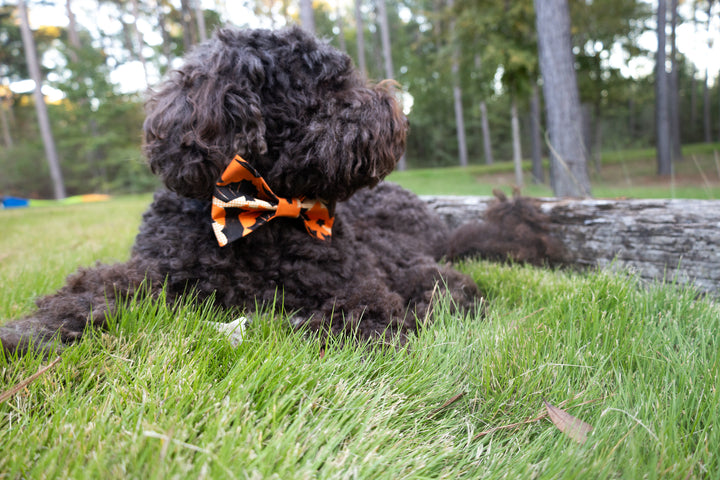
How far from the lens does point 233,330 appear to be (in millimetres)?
1664

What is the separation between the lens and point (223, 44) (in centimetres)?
220

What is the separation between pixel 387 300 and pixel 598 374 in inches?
41.1

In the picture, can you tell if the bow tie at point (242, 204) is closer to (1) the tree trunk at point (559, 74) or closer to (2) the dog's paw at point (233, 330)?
(2) the dog's paw at point (233, 330)

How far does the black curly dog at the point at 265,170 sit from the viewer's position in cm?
197

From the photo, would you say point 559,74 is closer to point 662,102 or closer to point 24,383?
point 24,383

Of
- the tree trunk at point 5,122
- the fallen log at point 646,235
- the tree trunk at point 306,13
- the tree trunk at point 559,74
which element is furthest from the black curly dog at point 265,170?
the tree trunk at point 5,122

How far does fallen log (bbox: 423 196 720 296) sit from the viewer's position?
2.79 metres

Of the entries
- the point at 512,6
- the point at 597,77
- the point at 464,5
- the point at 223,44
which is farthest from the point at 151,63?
the point at 223,44

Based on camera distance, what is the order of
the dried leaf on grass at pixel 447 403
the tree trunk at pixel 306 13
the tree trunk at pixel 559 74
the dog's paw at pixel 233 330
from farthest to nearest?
the tree trunk at pixel 306 13 → the tree trunk at pixel 559 74 → the dog's paw at pixel 233 330 → the dried leaf on grass at pixel 447 403

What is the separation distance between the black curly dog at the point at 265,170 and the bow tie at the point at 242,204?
0.10ft

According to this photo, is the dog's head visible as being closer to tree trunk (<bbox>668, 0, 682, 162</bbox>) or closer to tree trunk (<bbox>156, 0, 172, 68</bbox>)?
tree trunk (<bbox>668, 0, 682, 162</bbox>)

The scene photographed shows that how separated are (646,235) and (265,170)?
2.84 meters

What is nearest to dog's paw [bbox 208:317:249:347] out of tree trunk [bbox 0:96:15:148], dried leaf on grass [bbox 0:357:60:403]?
dried leaf on grass [bbox 0:357:60:403]

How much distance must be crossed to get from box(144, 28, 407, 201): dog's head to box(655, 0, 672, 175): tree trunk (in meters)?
18.8
